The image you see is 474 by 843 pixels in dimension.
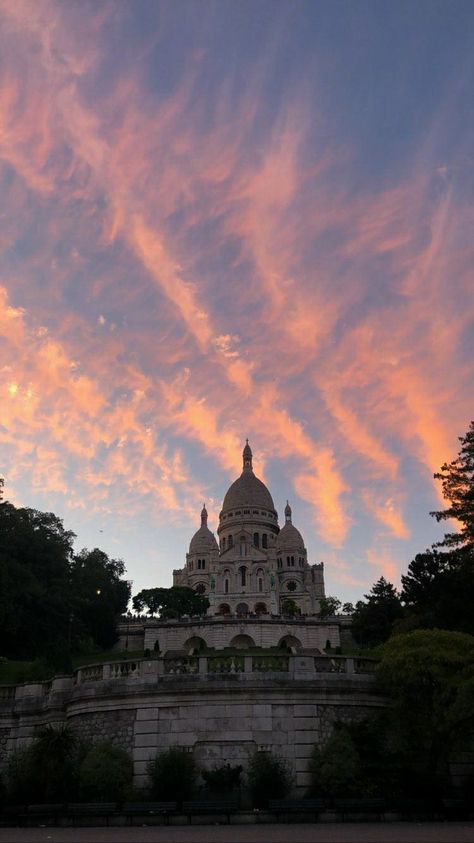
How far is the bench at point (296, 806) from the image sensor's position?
24.2 meters

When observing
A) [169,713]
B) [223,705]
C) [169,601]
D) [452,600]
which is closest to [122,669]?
[169,713]

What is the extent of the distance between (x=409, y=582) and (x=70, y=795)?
5133 cm

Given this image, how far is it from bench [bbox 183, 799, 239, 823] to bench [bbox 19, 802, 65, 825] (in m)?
3.93

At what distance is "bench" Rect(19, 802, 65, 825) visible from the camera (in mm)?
24250

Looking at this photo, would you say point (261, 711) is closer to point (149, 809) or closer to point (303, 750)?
point (303, 750)

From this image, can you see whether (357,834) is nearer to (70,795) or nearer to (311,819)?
(311,819)

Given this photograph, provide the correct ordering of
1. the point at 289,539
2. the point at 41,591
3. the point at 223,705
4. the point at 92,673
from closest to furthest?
1. the point at 223,705
2. the point at 92,673
3. the point at 41,591
4. the point at 289,539

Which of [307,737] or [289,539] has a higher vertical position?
[289,539]

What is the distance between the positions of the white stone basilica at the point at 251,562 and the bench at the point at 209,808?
109 m

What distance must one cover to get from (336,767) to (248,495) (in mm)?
147828

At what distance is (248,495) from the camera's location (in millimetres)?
174250

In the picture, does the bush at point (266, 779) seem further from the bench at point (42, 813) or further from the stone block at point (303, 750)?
the bench at point (42, 813)

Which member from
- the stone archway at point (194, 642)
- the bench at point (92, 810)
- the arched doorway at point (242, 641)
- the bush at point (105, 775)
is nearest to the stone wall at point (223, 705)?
the bush at point (105, 775)

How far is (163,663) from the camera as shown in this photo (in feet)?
98.2
